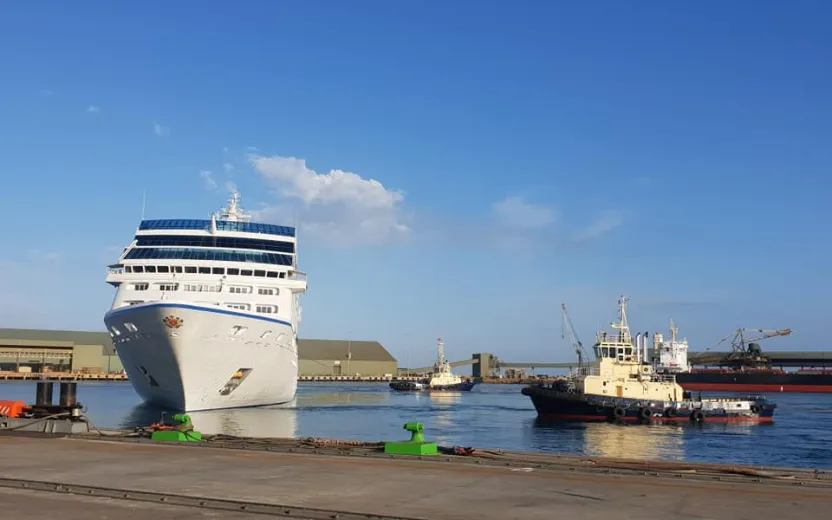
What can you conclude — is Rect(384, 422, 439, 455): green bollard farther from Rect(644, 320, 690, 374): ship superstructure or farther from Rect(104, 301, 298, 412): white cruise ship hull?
Rect(644, 320, 690, 374): ship superstructure

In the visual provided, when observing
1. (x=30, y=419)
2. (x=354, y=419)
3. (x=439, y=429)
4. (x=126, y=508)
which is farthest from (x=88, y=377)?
(x=126, y=508)

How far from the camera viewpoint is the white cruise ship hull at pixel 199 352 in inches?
1898

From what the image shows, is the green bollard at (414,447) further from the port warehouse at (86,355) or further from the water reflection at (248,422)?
the port warehouse at (86,355)

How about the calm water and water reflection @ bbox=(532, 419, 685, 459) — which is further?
the calm water

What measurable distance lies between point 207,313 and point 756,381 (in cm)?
12221

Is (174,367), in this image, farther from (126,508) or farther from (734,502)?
(734,502)

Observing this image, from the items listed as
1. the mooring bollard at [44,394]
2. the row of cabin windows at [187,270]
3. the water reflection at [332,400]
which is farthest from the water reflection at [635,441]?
the water reflection at [332,400]

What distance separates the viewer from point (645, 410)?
209 ft

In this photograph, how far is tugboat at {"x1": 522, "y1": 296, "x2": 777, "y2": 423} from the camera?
64500mm

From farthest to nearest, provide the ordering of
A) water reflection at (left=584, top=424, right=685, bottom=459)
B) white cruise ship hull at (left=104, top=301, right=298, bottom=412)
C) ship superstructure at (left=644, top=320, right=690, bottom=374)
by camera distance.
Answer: ship superstructure at (left=644, top=320, right=690, bottom=374) → white cruise ship hull at (left=104, top=301, right=298, bottom=412) → water reflection at (left=584, top=424, right=685, bottom=459)

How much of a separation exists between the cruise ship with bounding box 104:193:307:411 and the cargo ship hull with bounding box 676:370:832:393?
327 ft

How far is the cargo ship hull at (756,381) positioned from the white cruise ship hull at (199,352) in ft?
336

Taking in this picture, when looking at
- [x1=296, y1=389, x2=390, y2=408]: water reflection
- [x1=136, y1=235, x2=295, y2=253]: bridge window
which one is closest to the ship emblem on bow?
[x1=136, y1=235, x2=295, y2=253]: bridge window

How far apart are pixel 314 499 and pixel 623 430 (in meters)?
48.4
